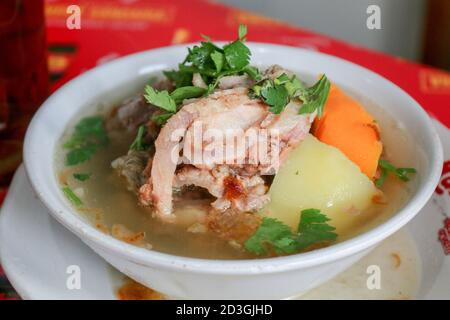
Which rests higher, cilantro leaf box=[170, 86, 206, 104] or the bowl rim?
cilantro leaf box=[170, 86, 206, 104]

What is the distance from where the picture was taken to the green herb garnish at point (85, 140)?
1.28 meters

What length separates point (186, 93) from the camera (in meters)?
1.15

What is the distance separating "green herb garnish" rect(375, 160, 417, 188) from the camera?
46.8 inches

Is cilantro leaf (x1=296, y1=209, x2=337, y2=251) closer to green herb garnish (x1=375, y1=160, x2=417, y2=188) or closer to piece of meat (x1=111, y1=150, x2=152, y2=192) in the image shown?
green herb garnish (x1=375, y1=160, x2=417, y2=188)

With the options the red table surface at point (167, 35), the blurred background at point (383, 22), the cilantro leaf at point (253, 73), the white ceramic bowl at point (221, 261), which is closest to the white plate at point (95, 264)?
the white ceramic bowl at point (221, 261)

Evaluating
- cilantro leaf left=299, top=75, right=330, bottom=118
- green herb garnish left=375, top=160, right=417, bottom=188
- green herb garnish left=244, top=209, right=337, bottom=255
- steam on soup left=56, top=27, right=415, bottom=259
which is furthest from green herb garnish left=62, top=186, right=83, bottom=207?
green herb garnish left=375, top=160, right=417, bottom=188

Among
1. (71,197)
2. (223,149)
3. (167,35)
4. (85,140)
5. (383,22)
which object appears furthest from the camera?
(383,22)

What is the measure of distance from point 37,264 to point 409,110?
0.77 m

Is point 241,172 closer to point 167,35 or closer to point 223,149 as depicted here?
point 223,149

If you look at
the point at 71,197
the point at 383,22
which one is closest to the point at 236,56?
the point at 71,197

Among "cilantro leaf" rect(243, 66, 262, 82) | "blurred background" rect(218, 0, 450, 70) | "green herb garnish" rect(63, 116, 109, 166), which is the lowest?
"blurred background" rect(218, 0, 450, 70)

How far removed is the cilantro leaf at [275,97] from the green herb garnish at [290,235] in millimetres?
184

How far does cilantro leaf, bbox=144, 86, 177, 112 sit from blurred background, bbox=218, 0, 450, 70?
2009 mm

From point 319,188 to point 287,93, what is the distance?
7.0 inches
